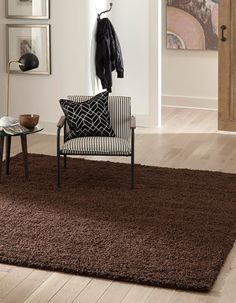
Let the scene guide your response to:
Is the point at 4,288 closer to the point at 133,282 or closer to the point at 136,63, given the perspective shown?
the point at 133,282

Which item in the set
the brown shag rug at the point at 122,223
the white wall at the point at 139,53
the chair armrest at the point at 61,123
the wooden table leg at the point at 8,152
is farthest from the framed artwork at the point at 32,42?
the chair armrest at the point at 61,123

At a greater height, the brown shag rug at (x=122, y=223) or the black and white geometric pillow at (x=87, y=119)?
the black and white geometric pillow at (x=87, y=119)

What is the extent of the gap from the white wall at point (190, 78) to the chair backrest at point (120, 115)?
3.26 meters

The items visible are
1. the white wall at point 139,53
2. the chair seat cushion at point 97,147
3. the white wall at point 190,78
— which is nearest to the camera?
the chair seat cushion at point 97,147

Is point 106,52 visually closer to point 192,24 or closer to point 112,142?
point 192,24

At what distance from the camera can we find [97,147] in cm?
573

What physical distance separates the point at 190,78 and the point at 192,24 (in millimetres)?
707

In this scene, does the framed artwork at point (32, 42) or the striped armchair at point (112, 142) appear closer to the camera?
the striped armchair at point (112, 142)

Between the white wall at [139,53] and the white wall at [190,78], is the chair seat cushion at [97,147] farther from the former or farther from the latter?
the white wall at [190,78]

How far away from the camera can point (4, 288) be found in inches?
161

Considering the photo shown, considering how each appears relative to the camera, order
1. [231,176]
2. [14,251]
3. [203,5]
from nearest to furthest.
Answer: [14,251], [231,176], [203,5]

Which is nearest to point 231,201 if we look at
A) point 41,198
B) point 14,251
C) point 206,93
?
point 41,198

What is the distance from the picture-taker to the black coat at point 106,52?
25.2 ft

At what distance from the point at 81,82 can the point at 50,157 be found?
1170 millimetres
